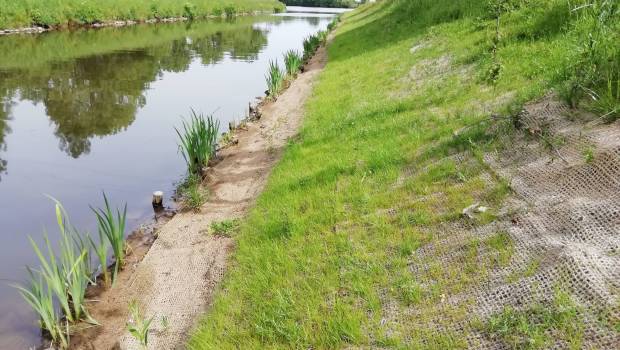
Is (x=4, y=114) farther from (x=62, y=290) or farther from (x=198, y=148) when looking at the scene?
(x=62, y=290)

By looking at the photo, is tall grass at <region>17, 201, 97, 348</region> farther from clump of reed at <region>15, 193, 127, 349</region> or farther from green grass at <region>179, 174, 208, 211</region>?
green grass at <region>179, 174, 208, 211</region>

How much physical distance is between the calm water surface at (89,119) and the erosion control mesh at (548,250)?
4.90 metres

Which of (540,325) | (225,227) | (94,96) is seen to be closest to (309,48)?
(94,96)

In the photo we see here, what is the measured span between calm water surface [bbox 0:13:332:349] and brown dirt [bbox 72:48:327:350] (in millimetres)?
990

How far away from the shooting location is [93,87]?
747 inches

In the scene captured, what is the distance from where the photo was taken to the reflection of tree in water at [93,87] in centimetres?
1435

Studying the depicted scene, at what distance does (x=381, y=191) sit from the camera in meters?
6.22

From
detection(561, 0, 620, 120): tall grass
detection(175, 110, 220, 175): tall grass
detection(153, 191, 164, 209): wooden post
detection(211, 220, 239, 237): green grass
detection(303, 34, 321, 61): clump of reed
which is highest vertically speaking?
detection(561, 0, 620, 120): tall grass

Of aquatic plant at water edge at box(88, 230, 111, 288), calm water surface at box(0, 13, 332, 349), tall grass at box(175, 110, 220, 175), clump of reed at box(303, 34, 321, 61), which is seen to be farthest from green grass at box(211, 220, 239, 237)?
clump of reed at box(303, 34, 321, 61)

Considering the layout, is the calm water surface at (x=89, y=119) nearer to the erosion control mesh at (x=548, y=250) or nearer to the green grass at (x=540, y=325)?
the erosion control mesh at (x=548, y=250)

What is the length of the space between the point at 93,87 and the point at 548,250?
18.8 meters

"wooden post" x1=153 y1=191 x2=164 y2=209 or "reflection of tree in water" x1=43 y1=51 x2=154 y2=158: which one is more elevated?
"reflection of tree in water" x1=43 y1=51 x2=154 y2=158

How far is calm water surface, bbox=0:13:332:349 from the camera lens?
8.53 m

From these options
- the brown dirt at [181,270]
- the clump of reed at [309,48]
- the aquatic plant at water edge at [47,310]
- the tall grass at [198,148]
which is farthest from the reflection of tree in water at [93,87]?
the aquatic plant at water edge at [47,310]
